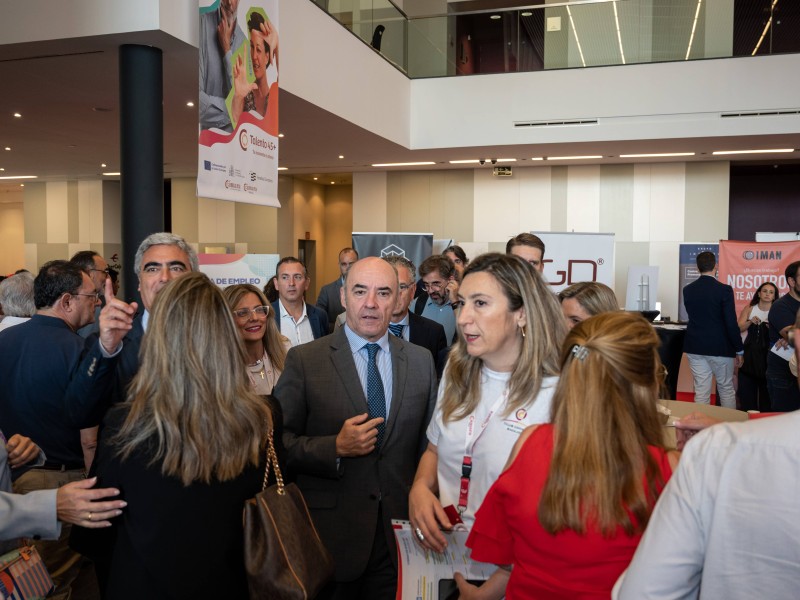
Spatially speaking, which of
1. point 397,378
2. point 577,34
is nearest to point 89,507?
point 397,378

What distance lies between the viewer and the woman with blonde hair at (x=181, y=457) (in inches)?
66.0

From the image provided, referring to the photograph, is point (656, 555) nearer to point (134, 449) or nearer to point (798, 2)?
point (134, 449)

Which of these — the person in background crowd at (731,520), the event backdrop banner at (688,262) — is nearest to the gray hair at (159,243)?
the person in background crowd at (731,520)

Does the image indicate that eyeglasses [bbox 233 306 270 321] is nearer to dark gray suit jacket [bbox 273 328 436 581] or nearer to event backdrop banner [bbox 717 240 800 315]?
dark gray suit jacket [bbox 273 328 436 581]

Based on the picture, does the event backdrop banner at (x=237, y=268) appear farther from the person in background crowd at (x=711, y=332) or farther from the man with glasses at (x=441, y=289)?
the person in background crowd at (x=711, y=332)

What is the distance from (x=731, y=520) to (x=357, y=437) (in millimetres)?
1245

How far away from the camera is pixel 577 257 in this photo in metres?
6.82

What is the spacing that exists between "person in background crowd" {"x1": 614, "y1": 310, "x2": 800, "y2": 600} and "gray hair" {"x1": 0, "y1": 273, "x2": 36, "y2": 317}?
367 centimetres

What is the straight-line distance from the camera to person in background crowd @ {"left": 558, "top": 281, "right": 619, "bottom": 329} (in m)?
3.08

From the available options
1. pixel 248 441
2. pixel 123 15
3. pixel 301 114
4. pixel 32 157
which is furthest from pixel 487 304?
pixel 32 157

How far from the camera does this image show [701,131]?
32.6 ft

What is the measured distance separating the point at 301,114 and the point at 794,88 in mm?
7037

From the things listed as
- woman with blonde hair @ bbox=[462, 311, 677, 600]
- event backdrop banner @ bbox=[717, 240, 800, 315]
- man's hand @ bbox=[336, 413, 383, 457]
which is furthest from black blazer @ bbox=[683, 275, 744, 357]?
woman with blonde hair @ bbox=[462, 311, 677, 600]

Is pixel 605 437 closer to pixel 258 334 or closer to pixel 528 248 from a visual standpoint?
pixel 258 334
